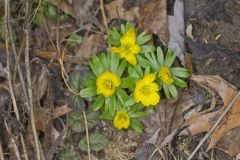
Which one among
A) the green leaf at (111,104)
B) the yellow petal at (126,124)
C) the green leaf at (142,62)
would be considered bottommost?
the yellow petal at (126,124)

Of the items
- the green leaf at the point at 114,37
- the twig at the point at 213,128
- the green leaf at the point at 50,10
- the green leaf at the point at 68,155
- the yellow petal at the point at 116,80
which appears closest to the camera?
the twig at the point at 213,128

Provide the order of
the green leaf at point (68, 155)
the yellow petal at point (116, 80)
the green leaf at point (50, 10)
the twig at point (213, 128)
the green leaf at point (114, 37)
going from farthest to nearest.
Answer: the green leaf at point (50, 10), the green leaf at point (68, 155), the green leaf at point (114, 37), the yellow petal at point (116, 80), the twig at point (213, 128)

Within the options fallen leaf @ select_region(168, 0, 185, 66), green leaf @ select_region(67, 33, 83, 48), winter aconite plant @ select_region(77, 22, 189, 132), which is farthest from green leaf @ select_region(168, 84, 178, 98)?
green leaf @ select_region(67, 33, 83, 48)

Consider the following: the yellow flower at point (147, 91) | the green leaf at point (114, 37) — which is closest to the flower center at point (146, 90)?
the yellow flower at point (147, 91)

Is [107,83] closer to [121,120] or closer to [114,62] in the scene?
[114,62]

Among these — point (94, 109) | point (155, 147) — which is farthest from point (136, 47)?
point (155, 147)

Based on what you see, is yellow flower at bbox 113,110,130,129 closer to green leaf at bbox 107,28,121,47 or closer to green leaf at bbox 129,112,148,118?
green leaf at bbox 129,112,148,118

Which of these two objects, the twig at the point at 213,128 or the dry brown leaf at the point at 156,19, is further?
the dry brown leaf at the point at 156,19

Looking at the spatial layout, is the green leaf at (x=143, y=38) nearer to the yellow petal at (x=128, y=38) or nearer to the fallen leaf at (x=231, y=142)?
the yellow petal at (x=128, y=38)
